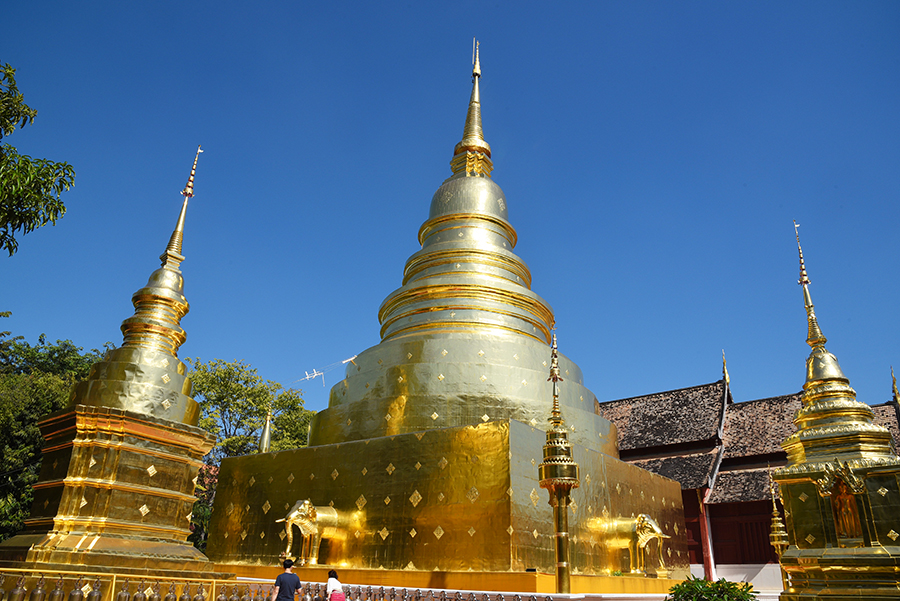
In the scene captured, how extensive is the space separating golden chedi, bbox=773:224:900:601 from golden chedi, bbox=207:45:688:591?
11.8 ft

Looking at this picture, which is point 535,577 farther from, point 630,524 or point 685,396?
point 685,396

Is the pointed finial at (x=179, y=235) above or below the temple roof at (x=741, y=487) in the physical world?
above

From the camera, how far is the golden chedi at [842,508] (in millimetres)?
8328

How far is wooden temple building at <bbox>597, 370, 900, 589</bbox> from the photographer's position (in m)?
18.0

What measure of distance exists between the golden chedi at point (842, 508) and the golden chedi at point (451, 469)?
11.8 ft

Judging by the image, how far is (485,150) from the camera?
20594 millimetres

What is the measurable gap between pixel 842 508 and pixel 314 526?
8.61 meters

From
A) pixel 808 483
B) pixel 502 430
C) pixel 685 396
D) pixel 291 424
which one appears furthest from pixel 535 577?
pixel 291 424

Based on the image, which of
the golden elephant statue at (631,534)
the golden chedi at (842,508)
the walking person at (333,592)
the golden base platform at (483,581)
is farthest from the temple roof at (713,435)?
the walking person at (333,592)

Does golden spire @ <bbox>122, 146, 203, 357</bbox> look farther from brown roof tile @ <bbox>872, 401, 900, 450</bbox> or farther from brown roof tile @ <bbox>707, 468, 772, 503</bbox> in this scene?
brown roof tile @ <bbox>872, 401, 900, 450</bbox>

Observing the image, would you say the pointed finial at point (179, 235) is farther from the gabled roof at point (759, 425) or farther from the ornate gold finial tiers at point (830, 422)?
the gabled roof at point (759, 425)

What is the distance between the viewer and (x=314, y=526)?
11867 millimetres

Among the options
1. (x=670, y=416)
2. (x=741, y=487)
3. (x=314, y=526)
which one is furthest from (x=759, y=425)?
(x=314, y=526)

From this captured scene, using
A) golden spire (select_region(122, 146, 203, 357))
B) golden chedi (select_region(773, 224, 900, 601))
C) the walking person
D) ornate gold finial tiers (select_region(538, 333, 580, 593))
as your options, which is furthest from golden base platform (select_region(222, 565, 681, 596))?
golden spire (select_region(122, 146, 203, 357))
